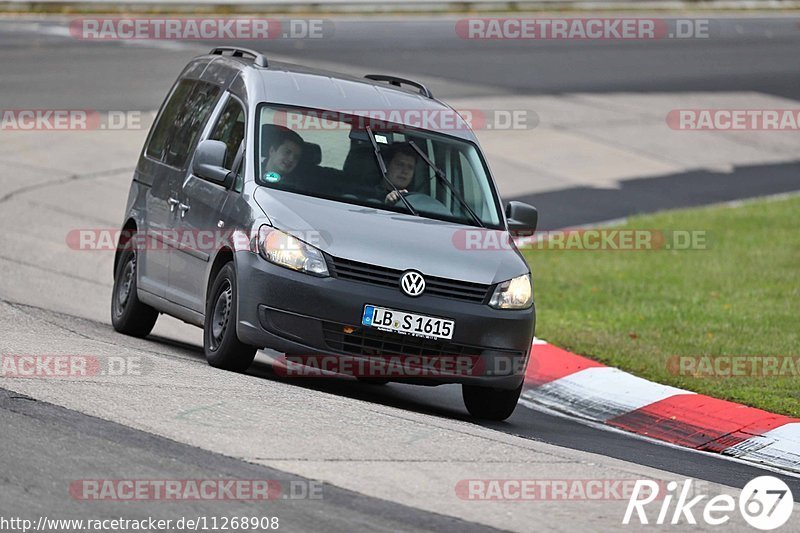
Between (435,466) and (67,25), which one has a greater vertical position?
(67,25)

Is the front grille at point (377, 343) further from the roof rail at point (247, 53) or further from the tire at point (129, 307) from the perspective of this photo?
the tire at point (129, 307)

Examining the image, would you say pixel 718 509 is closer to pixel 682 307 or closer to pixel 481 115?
pixel 682 307

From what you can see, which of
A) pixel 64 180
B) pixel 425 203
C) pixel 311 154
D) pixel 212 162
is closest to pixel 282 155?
pixel 311 154

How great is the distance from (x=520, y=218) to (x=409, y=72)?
1645 centimetres

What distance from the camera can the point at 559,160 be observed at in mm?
21828

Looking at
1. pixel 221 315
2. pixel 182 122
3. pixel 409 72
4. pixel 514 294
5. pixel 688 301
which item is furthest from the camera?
pixel 409 72

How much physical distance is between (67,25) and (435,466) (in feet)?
79.1

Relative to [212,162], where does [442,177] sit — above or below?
below

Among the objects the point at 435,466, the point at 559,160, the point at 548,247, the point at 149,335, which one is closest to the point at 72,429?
the point at 435,466

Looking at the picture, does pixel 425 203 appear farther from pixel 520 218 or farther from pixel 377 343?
pixel 377 343

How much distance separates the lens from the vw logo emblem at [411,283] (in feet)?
27.9

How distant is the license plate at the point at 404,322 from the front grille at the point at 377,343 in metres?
0.04

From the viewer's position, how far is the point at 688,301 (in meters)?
13.7

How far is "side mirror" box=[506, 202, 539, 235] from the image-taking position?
9.82m
